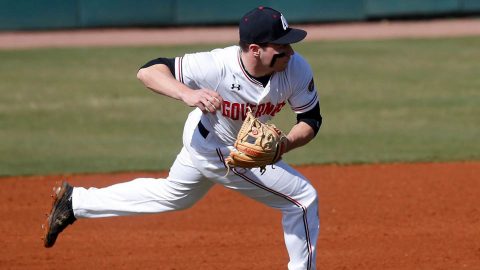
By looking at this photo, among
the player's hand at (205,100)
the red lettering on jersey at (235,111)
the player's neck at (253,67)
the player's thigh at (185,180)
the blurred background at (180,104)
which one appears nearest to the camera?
the player's hand at (205,100)

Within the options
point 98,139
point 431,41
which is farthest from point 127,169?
point 431,41

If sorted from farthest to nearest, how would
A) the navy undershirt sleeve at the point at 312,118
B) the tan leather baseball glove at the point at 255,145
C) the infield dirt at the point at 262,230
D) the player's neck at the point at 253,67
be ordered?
the infield dirt at the point at 262,230, the navy undershirt sleeve at the point at 312,118, the player's neck at the point at 253,67, the tan leather baseball glove at the point at 255,145

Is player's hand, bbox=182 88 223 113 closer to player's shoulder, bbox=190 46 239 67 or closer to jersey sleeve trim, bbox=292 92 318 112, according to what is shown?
player's shoulder, bbox=190 46 239 67

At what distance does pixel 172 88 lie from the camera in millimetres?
4980

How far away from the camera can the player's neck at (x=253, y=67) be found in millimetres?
5188

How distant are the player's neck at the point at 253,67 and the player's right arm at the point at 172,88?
1.32 feet

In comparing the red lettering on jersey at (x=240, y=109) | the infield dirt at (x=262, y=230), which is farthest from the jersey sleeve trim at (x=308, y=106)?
the infield dirt at (x=262, y=230)

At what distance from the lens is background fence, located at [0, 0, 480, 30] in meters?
18.0

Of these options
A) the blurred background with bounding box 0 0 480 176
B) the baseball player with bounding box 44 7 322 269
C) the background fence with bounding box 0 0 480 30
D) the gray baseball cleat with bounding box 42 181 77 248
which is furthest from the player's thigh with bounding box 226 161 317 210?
the background fence with bounding box 0 0 480 30

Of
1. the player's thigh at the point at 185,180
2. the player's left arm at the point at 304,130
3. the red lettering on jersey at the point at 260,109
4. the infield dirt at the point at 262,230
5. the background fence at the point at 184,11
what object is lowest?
the background fence at the point at 184,11

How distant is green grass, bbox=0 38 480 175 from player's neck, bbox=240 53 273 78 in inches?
179

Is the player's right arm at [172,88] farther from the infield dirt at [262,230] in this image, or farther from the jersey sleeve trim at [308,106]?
the infield dirt at [262,230]

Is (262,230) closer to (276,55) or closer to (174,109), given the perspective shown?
(276,55)

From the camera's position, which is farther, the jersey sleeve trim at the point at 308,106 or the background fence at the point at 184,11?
the background fence at the point at 184,11
